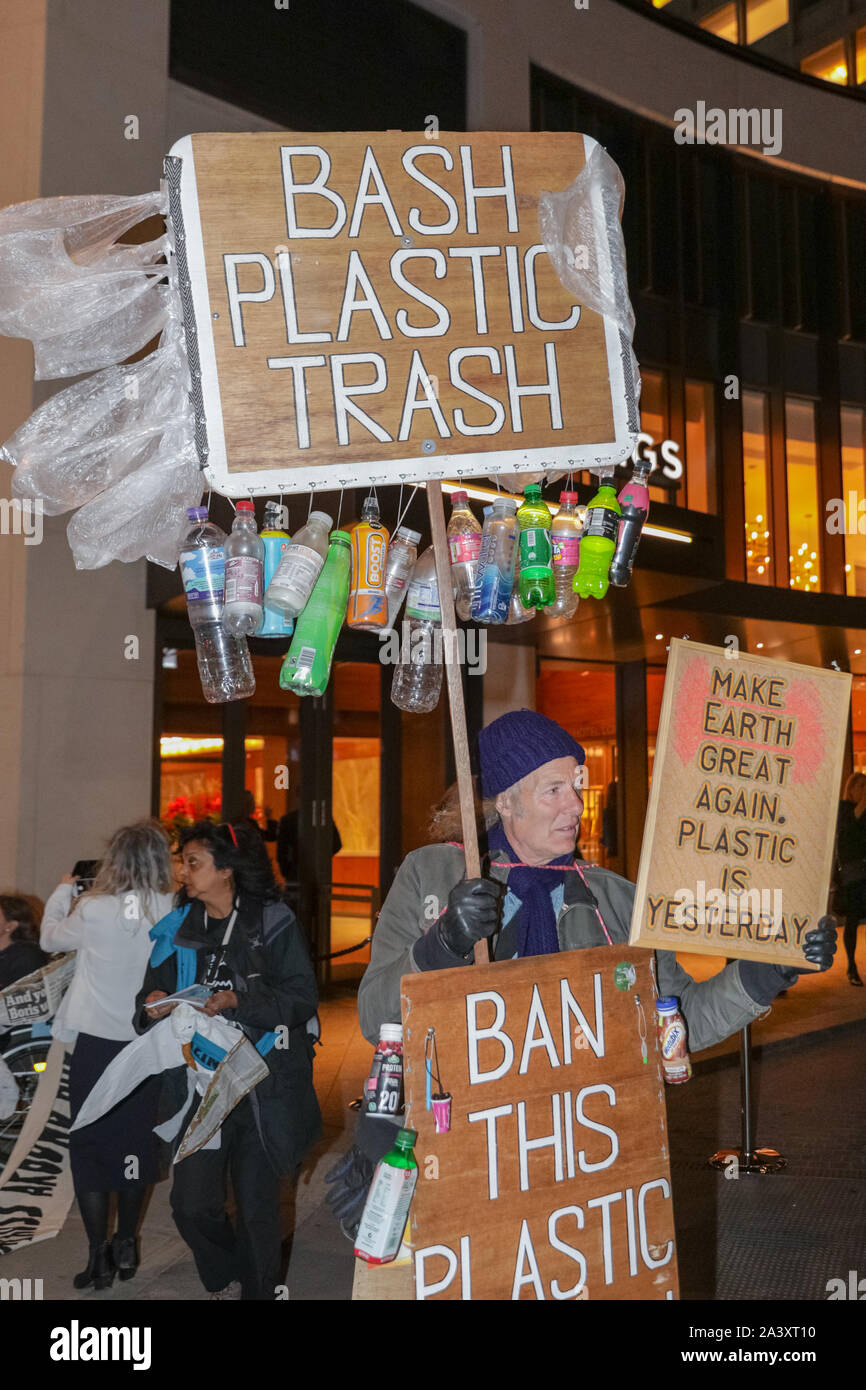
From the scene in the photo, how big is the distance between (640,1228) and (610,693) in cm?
1424

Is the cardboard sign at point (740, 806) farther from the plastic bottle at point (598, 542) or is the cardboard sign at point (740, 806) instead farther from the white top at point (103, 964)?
the white top at point (103, 964)

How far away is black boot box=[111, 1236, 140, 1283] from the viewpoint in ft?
17.4

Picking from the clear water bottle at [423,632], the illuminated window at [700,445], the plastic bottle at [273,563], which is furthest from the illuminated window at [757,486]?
the plastic bottle at [273,563]

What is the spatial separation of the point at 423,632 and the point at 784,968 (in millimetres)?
1326

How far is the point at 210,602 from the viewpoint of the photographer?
291cm

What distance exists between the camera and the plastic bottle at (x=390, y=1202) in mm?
2371

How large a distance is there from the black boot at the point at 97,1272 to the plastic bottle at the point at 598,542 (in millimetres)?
3983

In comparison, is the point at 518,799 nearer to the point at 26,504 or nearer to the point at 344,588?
the point at 344,588

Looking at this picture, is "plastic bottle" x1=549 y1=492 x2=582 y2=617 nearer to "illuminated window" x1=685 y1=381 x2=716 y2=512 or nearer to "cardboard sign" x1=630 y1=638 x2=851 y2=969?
"cardboard sign" x1=630 y1=638 x2=851 y2=969

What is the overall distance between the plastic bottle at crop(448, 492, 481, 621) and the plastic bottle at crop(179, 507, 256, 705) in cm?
63

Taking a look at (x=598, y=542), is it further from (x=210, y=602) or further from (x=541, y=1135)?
(x=541, y=1135)

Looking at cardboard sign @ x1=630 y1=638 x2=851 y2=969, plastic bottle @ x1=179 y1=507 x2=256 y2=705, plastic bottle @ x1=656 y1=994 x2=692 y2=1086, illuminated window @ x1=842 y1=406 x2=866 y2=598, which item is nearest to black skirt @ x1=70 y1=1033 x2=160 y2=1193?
plastic bottle @ x1=179 y1=507 x2=256 y2=705

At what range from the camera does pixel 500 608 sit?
10.5 feet

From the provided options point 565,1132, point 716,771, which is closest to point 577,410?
point 716,771
